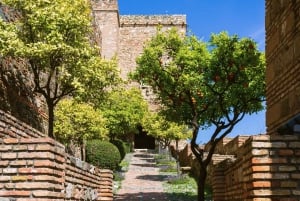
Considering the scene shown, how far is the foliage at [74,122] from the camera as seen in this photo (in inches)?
721

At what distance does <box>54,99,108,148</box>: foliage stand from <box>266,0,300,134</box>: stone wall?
467 inches

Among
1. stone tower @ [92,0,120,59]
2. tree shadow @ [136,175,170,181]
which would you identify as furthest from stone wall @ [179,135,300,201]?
stone tower @ [92,0,120,59]

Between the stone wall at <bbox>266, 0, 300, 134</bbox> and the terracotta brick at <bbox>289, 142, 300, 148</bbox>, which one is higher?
the stone wall at <bbox>266, 0, 300, 134</bbox>

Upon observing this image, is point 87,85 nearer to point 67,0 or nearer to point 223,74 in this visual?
point 67,0

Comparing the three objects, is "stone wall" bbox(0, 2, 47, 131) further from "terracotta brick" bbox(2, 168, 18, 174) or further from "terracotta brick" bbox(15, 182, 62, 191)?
"terracotta brick" bbox(15, 182, 62, 191)

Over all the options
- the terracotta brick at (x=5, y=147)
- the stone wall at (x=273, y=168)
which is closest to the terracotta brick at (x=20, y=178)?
the terracotta brick at (x=5, y=147)

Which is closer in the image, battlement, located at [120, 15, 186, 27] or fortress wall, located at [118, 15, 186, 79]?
fortress wall, located at [118, 15, 186, 79]

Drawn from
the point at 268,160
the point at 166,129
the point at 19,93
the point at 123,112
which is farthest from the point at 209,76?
the point at 123,112

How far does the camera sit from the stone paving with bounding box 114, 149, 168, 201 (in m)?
16.2

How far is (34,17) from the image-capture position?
12758mm

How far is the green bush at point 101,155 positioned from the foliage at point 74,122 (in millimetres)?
444

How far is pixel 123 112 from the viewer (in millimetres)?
31562

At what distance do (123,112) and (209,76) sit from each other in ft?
57.0

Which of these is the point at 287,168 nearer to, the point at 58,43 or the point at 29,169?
the point at 29,169
